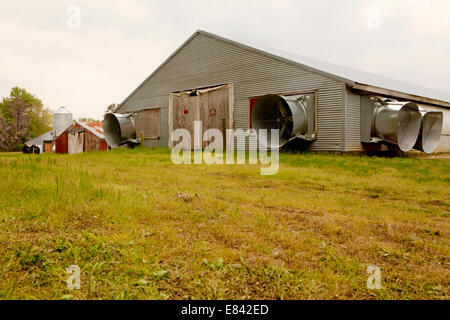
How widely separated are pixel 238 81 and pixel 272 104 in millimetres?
2690

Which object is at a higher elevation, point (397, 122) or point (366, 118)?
point (366, 118)

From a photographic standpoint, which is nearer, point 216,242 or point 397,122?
point 216,242

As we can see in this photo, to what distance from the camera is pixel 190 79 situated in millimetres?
17484

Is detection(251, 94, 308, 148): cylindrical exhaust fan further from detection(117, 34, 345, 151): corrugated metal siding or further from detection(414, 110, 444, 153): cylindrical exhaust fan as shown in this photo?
detection(414, 110, 444, 153): cylindrical exhaust fan

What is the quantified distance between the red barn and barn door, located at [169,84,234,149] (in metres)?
16.1

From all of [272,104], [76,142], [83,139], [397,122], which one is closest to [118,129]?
[272,104]

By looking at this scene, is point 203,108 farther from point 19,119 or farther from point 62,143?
point 19,119

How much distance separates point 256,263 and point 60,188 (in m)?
3.32

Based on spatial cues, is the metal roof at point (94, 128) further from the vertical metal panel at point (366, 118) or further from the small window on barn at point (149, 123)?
the vertical metal panel at point (366, 118)

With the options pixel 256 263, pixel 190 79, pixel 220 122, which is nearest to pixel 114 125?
pixel 190 79

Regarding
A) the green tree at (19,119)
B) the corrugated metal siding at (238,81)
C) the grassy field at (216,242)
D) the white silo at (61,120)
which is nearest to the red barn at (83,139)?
the corrugated metal siding at (238,81)

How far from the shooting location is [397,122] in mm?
11875

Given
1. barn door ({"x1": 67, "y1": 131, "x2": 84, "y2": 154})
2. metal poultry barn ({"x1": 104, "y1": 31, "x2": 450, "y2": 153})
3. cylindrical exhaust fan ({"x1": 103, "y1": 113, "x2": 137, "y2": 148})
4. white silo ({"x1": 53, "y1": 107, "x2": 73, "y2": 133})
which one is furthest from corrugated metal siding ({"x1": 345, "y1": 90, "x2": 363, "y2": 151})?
white silo ({"x1": 53, "y1": 107, "x2": 73, "y2": 133})

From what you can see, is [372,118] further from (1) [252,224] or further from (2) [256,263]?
(2) [256,263]
